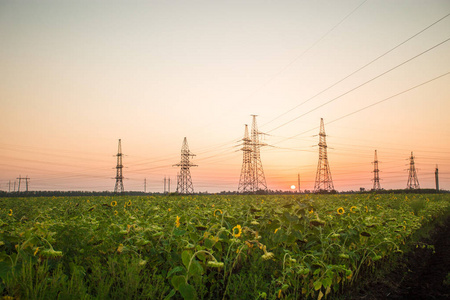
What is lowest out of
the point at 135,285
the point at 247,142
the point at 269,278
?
the point at 269,278

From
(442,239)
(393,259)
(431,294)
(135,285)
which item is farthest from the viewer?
(442,239)

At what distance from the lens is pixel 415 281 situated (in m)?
5.57

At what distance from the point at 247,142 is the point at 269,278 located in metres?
42.4

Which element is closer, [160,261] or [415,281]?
[160,261]

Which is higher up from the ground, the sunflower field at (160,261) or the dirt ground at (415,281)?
the sunflower field at (160,261)

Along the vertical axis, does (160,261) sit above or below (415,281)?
above

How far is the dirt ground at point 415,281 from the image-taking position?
4.80 m

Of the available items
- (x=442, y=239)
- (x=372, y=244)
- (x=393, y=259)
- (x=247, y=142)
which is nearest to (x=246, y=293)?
(x=372, y=244)

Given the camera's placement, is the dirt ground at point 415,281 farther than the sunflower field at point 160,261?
Yes

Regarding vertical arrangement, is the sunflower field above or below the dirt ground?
above

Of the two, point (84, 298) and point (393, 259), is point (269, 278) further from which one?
point (393, 259)

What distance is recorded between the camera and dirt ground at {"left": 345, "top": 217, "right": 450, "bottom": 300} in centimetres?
480

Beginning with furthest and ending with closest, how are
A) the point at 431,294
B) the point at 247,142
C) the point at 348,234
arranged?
1. the point at 247,142
2. the point at 431,294
3. the point at 348,234

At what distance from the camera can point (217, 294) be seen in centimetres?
313
